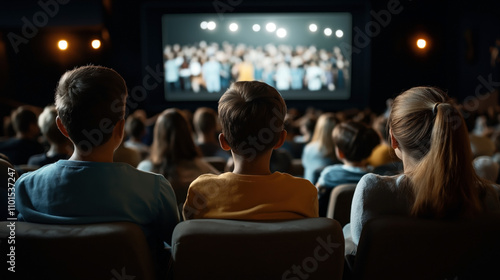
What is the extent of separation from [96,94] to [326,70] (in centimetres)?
931

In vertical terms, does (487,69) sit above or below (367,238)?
above

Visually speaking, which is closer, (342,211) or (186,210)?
(186,210)

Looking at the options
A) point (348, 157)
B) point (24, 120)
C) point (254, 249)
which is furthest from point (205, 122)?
point (254, 249)

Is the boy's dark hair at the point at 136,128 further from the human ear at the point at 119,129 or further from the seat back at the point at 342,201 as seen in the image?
the human ear at the point at 119,129

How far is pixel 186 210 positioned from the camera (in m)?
1.35

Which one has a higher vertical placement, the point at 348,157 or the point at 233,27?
the point at 233,27

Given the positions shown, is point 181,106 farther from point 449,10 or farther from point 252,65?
point 449,10

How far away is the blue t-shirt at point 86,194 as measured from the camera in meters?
1.27

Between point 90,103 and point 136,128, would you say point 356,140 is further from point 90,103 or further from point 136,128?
point 136,128

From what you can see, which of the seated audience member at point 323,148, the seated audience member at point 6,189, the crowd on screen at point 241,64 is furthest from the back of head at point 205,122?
the crowd on screen at point 241,64

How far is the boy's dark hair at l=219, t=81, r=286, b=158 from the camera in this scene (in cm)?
136

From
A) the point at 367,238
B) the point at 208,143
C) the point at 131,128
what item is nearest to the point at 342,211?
the point at 367,238

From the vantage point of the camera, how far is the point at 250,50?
10.1 meters

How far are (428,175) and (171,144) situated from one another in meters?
1.57
